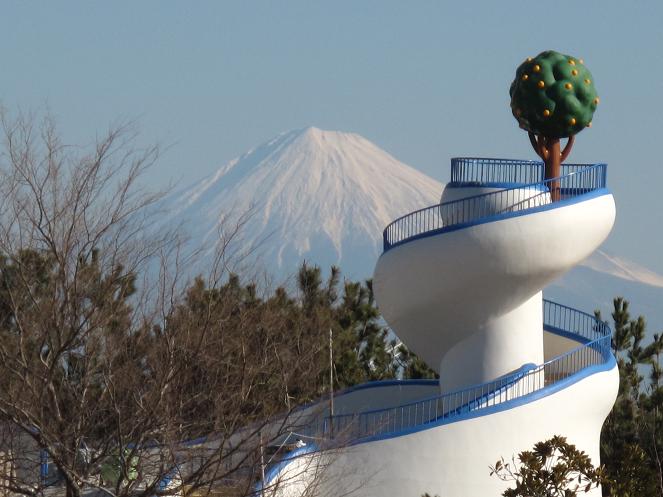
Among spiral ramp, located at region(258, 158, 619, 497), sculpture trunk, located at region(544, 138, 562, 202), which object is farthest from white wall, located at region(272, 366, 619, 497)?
sculpture trunk, located at region(544, 138, 562, 202)

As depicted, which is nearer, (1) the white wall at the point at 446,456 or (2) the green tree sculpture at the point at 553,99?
(1) the white wall at the point at 446,456

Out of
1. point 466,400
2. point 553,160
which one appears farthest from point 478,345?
point 553,160

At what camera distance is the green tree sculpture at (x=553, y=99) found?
109ft

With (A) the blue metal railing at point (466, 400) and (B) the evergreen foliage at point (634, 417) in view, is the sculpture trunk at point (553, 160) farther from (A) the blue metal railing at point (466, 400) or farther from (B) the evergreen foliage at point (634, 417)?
(B) the evergreen foliage at point (634, 417)

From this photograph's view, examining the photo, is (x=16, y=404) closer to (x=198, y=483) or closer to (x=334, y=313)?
(x=198, y=483)

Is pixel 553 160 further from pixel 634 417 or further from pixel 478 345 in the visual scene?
pixel 634 417

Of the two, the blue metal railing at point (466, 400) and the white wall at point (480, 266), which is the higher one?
the white wall at point (480, 266)

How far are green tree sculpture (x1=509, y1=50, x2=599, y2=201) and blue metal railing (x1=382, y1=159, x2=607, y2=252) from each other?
2.13 feet

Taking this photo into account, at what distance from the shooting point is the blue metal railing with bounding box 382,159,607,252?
31812 millimetres

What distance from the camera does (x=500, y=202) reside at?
31812 millimetres

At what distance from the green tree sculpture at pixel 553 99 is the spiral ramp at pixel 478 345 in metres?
0.64

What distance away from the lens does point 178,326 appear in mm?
22859

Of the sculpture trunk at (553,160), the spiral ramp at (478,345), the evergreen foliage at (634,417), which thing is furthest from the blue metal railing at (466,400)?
the sculpture trunk at (553,160)

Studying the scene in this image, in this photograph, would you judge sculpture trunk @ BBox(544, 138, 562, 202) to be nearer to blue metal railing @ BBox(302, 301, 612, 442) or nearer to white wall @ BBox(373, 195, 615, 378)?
white wall @ BBox(373, 195, 615, 378)
